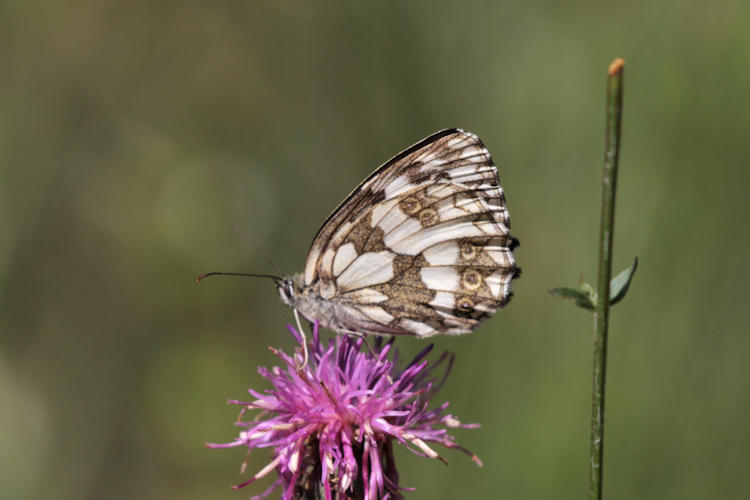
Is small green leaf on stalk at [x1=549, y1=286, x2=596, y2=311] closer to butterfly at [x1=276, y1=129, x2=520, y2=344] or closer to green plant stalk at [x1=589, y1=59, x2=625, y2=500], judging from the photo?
green plant stalk at [x1=589, y1=59, x2=625, y2=500]

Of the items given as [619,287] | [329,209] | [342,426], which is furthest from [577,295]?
[329,209]

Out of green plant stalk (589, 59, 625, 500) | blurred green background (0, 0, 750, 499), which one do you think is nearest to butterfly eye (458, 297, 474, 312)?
green plant stalk (589, 59, 625, 500)

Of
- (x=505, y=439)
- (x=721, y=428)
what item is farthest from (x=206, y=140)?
(x=721, y=428)

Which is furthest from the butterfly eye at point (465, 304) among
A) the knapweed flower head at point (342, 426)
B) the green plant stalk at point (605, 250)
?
the green plant stalk at point (605, 250)

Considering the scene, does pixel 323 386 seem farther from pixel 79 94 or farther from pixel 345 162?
pixel 79 94

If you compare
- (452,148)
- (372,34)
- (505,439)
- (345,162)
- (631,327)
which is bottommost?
(505,439)

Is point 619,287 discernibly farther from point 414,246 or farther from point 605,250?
point 414,246
